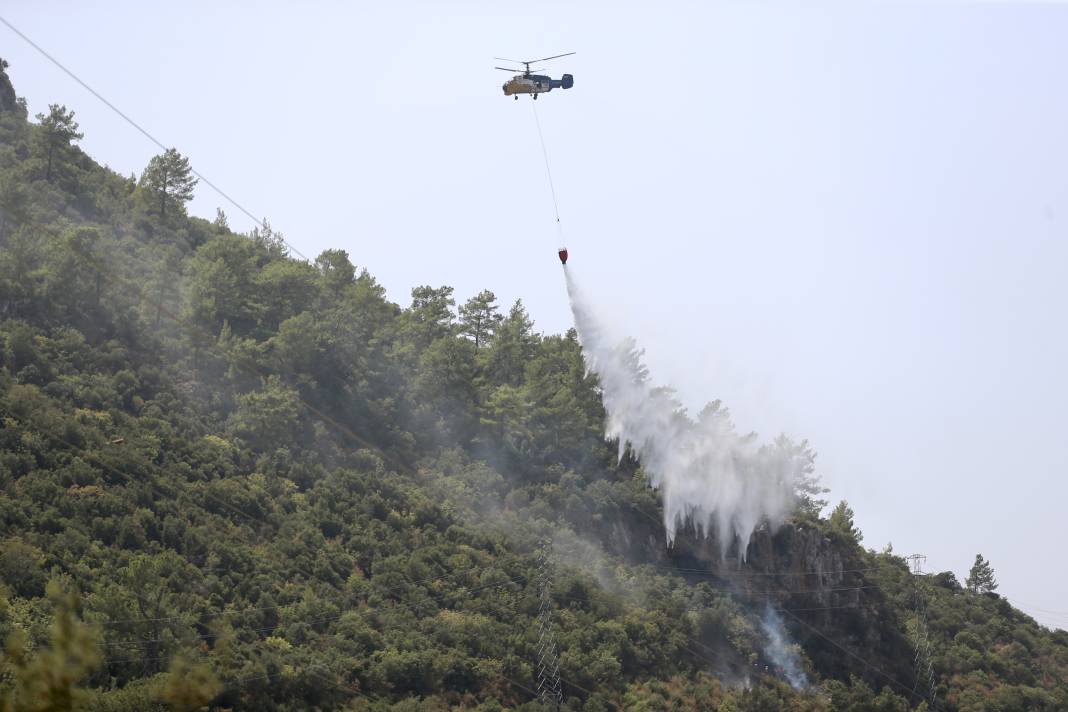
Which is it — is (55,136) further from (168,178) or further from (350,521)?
(350,521)

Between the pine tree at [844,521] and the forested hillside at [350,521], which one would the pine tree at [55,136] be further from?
the pine tree at [844,521]

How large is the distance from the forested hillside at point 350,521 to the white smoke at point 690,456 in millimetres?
1843

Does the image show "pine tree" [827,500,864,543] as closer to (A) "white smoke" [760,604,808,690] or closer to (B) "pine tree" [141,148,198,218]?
(A) "white smoke" [760,604,808,690]

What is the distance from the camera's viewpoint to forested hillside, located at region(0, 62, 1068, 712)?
2445 inches

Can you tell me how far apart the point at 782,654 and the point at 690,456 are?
69.4 ft

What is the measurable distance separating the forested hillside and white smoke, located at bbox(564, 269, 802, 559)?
1.84 meters

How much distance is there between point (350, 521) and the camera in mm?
80438

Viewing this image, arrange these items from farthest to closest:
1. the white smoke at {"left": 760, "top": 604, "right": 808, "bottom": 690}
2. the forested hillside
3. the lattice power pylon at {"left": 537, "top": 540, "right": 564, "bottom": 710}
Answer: the white smoke at {"left": 760, "top": 604, "right": 808, "bottom": 690}
the lattice power pylon at {"left": 537, "top": 540, "right": 564, "bottom": 710}
the forested hillside

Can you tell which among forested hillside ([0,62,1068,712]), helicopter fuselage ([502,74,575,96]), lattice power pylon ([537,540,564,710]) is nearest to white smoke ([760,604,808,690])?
forested hillside ([0,62,1068,712])

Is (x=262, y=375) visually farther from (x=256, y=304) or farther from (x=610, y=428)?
(x=610, y=428)

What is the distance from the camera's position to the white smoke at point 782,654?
89750 millimetres

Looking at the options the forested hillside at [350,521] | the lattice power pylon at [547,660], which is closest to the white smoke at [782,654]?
the forested hillside at [350,521]

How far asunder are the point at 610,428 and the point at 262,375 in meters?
33.9

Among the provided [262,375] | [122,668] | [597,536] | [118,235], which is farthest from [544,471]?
[122,668]
